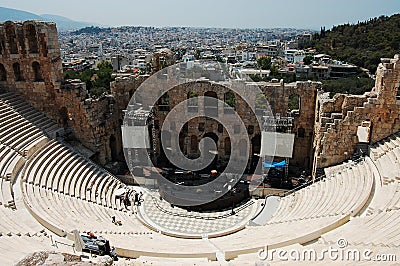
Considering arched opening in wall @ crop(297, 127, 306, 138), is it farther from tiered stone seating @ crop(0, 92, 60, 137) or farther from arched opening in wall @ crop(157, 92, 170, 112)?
tiered stone seating @ crop(0, 92, 60, 137)

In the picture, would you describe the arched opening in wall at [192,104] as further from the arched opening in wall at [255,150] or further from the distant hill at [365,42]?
the distant hill at [365,42]

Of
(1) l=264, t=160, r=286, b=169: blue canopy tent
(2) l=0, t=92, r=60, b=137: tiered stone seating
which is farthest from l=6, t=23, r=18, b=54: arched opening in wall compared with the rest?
(1) l=264, t=160, r=286, b=169: blue canopy tent

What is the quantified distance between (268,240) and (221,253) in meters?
1.86

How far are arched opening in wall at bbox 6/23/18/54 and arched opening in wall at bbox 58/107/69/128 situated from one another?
181 inches

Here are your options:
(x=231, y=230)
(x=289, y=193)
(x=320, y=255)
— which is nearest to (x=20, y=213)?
(x=231, y=230)

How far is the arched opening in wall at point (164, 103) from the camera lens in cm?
2347

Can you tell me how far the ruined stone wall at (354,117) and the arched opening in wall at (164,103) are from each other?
33.5 ft

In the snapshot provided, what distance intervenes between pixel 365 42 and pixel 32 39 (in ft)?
235

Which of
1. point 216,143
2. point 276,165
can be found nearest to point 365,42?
point 216,143

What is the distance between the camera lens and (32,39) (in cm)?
2139

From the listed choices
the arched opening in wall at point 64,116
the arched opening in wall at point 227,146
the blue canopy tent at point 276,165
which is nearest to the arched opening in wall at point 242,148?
the arched opening in wall at point 227,146

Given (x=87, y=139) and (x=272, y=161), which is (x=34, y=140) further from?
(x=272, y=161)

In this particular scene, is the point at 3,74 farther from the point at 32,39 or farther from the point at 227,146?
the point at 227,146

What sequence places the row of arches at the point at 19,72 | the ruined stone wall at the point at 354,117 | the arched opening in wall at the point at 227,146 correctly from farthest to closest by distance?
the arched opening in wall at the point at 227,146 < the row of arches at the point at 19,72 < the ruined stone wall at the point at 354,117
